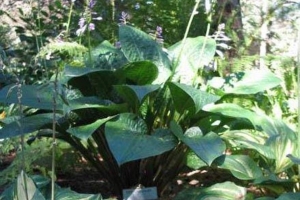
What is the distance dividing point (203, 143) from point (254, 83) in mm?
681

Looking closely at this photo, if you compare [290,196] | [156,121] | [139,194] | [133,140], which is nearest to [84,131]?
[133,140]

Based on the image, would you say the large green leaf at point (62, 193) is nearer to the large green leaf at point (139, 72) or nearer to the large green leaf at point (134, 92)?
the large green leaf at point (134, 92)

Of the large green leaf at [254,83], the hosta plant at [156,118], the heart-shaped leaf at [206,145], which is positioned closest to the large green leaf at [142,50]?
the hosta plant at [156,118]

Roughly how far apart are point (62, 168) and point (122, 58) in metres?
0.93

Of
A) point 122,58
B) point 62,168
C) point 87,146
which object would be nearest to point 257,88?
point 122,58

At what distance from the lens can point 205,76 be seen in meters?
3.66

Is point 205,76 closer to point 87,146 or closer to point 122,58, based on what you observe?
point 122,58

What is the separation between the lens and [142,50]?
3.06m

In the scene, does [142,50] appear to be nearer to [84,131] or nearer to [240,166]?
[84,131]

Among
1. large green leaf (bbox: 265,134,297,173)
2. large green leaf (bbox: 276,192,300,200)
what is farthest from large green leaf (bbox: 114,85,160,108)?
large green leaf (bbox: 276,192,300,200)

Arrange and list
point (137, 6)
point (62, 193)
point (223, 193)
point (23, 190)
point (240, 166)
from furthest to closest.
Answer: point (137, 6) → point (240, 166) → point (223, 193) → point (62, 193) → point (23, 190)

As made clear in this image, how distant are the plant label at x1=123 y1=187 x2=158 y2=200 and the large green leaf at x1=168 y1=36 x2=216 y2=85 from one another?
0.66 meters

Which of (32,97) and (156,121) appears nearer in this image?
(32,97)

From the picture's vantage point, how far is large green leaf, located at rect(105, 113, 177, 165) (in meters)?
2.38
